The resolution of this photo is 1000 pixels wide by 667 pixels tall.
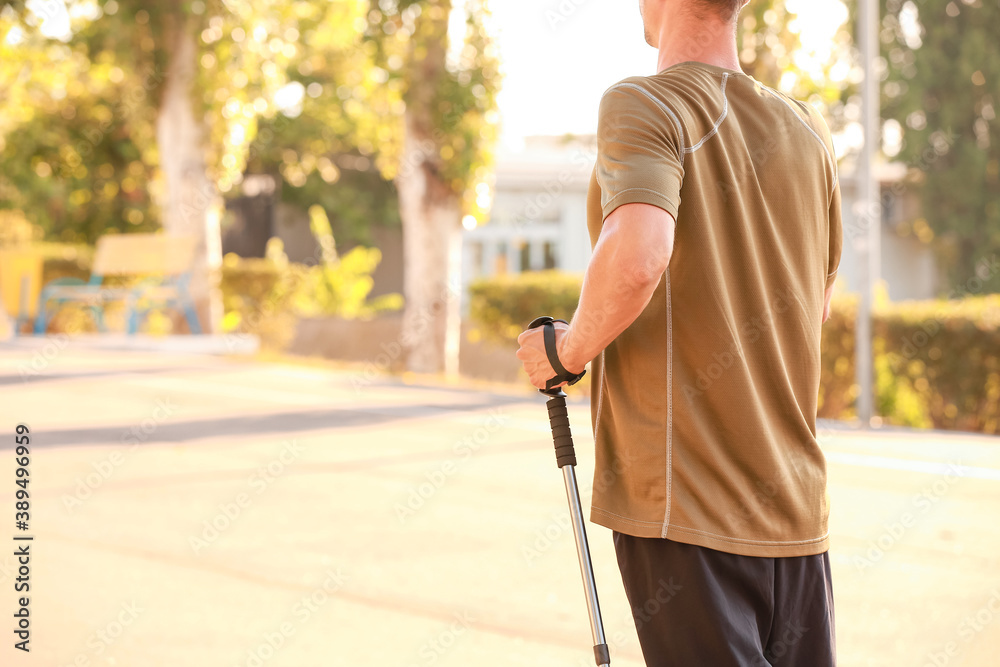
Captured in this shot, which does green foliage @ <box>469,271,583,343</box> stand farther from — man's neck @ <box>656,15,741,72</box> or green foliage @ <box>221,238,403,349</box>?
man's neck @ <box>656,15,741,72</box>

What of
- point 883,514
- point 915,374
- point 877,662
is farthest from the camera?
point 915,374

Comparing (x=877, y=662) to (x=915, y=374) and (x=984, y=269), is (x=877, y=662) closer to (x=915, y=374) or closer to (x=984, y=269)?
(x=915, y=374)

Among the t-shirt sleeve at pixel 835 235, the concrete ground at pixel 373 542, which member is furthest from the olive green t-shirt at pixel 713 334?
the concrete ground at pixel 373 542

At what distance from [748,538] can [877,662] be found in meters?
2.08

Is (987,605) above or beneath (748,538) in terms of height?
beneath

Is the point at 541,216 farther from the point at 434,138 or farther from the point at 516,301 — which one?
the point at 516,301

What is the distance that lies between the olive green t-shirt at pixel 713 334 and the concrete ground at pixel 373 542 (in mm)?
1852

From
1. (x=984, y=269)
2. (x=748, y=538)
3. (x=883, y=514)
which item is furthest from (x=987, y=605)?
(x=984, y=269)

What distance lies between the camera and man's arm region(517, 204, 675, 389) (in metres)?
1.94

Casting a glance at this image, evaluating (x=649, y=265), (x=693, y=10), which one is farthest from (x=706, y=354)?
(x=693, y=10)

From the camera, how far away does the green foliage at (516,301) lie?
12570 millimetres

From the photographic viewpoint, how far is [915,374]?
9820 mm

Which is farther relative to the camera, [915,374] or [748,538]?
[915,374]

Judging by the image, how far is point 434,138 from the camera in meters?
13.3
